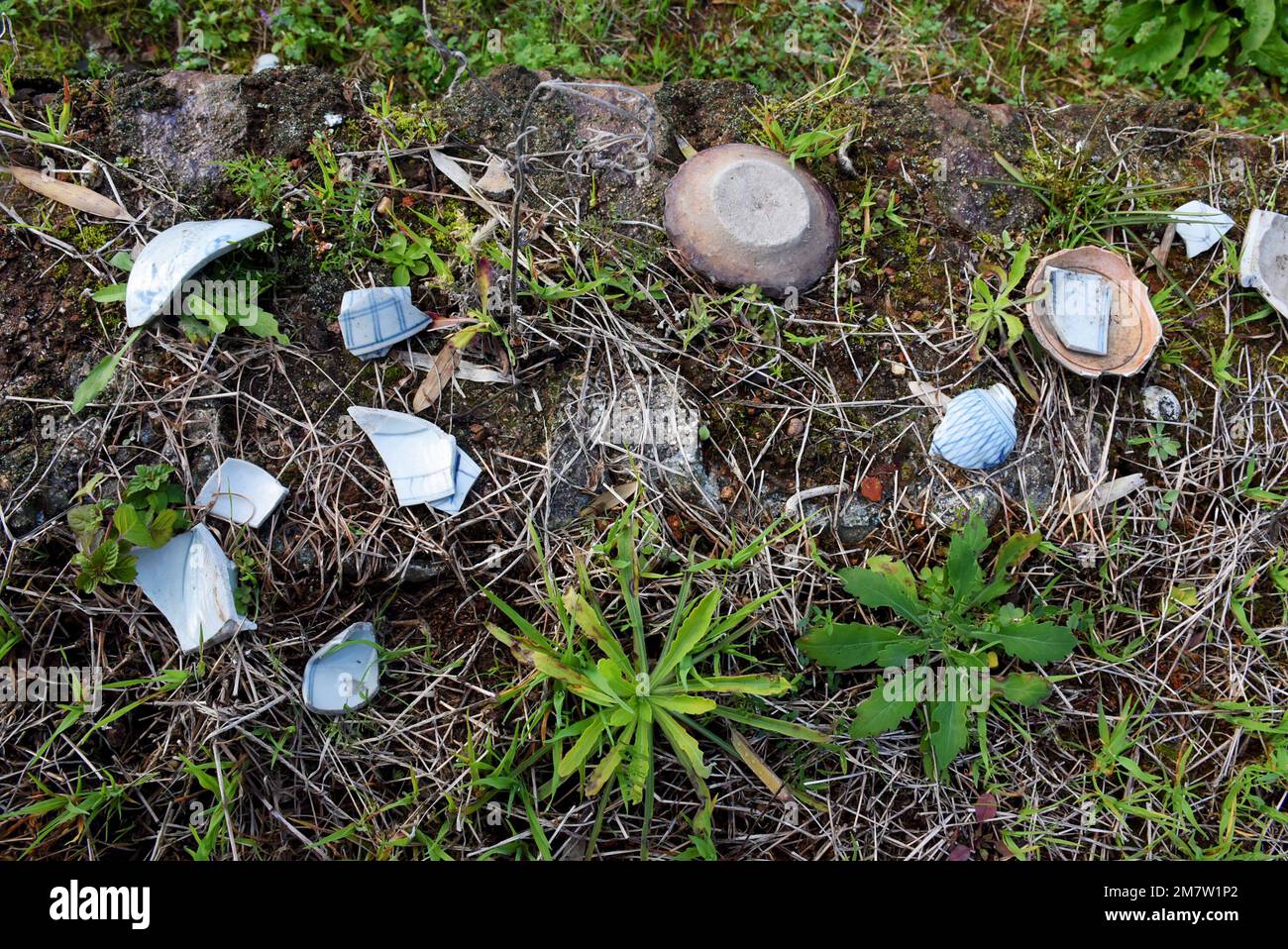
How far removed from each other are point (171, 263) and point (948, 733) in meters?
2.17

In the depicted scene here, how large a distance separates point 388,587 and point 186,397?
2.23 feet

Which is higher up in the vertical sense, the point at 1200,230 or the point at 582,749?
the point at 1200,230

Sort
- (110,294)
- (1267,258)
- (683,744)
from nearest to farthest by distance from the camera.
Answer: (683,744)
(110,294)
(1267,258)

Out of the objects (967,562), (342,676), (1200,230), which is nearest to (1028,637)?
(967,562)

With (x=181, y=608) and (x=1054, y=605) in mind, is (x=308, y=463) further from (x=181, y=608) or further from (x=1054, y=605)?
(x=1054, y=605)

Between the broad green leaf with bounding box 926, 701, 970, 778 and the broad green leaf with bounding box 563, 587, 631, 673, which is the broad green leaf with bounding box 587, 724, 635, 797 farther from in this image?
the broad green leaf with bounding box 926, 701, 970, 778

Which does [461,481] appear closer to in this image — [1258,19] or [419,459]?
[419,459]

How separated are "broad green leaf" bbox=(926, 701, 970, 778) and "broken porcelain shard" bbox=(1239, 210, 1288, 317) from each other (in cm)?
150

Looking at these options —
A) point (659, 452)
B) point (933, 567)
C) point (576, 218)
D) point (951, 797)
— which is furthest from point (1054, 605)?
point (576, 218)

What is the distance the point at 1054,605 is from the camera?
2.14 m

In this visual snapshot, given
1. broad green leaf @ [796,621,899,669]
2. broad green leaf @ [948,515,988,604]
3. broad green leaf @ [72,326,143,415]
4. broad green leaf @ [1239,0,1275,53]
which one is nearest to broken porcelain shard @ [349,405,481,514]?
broad green leaf @ [72,326,143,415]

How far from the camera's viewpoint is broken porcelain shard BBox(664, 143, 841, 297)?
2.15m

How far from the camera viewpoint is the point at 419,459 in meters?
2.02

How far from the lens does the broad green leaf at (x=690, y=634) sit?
1.84 meters
